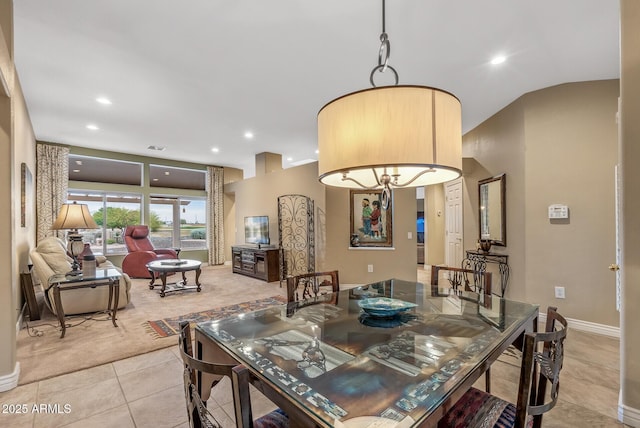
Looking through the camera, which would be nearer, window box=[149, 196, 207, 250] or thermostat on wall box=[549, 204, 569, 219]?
thermostat on wall box=[549, 204, 569, 219]

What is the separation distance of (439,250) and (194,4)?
6.95 meters

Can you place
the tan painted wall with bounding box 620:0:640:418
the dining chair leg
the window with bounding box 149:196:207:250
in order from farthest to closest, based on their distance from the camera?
the window with bounding box 149:196:207:250 < the tan painted wall with bounding box 620:0:640:418 < the dining chair leg

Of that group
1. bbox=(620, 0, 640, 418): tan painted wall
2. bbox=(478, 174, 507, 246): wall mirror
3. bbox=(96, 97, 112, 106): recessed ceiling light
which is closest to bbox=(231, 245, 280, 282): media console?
bbox=(96, 97, 112, 106): recessed ceiling light

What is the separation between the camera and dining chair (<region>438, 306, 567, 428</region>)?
103 centimetres

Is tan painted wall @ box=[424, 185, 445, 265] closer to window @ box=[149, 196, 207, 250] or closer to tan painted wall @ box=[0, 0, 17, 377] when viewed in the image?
window @ box=[149, 196, 207, 250]

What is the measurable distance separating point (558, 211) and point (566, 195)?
0.62 feet

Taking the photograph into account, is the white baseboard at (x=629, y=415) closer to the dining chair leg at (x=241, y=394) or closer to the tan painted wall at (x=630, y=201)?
the tan painted wall at (x=630, y=201)

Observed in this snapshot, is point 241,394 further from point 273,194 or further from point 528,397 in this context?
point 273,194

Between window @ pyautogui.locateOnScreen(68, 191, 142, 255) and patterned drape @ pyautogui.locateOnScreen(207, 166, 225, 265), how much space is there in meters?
1.66

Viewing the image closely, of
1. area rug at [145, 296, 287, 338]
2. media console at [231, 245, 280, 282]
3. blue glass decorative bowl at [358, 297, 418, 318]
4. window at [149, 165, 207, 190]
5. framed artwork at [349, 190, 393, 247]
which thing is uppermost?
window at [149, 165, 207, 190]

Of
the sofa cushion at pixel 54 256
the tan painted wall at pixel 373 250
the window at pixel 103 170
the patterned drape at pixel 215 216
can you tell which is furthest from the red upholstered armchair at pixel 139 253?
the tan painted wall at pixel 373 250

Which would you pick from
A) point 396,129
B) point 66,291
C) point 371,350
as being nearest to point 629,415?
point 371,350

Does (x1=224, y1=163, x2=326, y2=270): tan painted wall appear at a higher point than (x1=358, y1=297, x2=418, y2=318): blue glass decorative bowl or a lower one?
higher

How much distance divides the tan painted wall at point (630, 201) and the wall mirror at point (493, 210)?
209 centimetres
